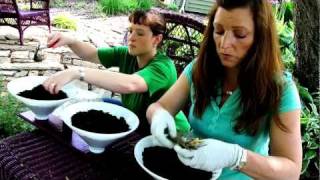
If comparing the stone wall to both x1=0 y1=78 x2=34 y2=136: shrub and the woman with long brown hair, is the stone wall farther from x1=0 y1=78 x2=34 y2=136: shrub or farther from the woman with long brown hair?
the woman with long brown hair

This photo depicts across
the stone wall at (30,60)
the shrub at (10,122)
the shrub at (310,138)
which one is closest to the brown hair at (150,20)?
the shrub at (10,122)

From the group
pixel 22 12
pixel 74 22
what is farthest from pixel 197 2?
pixel 22 12

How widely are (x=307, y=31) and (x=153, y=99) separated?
1.58m

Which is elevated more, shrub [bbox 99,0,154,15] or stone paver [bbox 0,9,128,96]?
shrub [bbox 99,0,154,15]

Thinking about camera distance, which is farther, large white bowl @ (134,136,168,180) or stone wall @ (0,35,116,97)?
stone wall @ (0,35,116,97)

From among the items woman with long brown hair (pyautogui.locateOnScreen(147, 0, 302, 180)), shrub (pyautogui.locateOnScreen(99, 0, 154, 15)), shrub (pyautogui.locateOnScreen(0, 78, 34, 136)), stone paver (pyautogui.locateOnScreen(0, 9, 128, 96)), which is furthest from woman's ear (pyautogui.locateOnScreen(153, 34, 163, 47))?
shrub (pyautogui.locateOnScreen(99, 0, 154, 15))

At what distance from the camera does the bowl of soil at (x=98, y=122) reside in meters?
1.35

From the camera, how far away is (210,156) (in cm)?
115

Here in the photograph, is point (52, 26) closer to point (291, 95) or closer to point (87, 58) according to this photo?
point (87, 58)

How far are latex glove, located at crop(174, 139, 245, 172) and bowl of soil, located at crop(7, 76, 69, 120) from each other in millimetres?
605

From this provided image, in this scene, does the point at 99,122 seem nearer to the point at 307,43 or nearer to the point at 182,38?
the point at 182,38

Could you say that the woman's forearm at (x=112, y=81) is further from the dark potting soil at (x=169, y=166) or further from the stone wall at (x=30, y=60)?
the stone wall at (x=30, y=60)

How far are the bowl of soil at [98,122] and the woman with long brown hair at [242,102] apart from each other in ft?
0.37

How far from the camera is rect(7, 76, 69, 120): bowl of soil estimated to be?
4.95 feet
